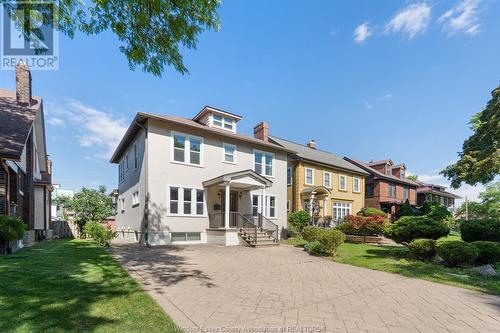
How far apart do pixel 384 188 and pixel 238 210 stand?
73.2ft

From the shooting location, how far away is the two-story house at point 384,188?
108 feet

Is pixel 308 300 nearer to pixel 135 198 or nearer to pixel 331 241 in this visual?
pixel 331 241

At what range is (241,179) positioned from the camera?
16.4 meters

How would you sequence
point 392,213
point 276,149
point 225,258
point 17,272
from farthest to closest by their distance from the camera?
point 392,213 < point 276,149 < point 225,258 < point 17,272

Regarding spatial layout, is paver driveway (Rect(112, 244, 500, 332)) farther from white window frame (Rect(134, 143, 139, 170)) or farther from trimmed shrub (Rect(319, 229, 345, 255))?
white window frame (Rect(134, 143, 139, 170))

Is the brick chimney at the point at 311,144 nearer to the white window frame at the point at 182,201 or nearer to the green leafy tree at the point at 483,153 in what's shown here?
the green leafy tree at the point at 483,153

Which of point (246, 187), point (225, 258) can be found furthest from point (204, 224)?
point (225, 258)

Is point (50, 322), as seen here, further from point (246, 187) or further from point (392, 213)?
point (392, 213)

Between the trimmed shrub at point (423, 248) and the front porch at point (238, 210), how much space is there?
7.36m

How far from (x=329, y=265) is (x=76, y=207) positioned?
23298 mm

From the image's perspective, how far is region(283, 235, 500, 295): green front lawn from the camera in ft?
24.1

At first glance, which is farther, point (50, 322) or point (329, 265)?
point (329, 265)

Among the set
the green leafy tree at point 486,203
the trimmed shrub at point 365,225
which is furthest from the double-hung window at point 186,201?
the green leafy tree at point 486,203

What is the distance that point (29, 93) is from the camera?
55.2 feet
